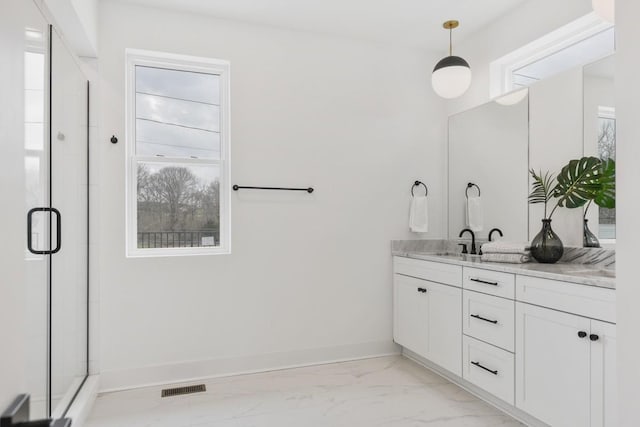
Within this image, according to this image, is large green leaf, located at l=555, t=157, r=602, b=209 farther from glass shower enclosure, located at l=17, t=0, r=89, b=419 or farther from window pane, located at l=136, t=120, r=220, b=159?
glass shower enclosure, located at l=17, t=0, r=89, b=419

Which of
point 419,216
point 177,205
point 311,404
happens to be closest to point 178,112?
point 177,205

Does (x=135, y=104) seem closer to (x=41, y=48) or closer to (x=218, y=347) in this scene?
(x=41, y=48)

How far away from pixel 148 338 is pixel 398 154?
7.83 feet

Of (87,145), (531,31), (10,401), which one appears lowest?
(10,401)

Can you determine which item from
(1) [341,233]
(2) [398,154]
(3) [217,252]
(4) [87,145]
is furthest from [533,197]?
(4) [87,145]

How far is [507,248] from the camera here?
2.58m

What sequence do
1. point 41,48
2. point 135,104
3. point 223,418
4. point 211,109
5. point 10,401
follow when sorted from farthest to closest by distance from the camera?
1. point 211,109
2. point 135,104
3. point 223,418
4. point 41,48
5. point 10,401

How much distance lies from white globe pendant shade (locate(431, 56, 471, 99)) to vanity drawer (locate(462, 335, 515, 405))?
5.55 ft

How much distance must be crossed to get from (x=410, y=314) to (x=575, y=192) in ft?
4.67

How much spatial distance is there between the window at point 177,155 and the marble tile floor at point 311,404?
96cm

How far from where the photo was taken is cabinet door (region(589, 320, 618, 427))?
1697 millimetres

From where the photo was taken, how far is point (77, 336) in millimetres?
2402

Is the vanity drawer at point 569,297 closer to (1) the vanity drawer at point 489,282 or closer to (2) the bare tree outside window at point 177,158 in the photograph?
(1) the vanity drawer at point 489,282

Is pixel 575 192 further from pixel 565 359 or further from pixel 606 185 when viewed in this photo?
pixel 565 359
